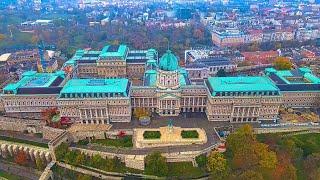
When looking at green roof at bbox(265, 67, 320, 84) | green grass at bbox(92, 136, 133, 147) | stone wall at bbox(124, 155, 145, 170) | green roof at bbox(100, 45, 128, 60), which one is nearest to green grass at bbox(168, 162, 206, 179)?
stone wall at bbox(124, 155, 145, 170)

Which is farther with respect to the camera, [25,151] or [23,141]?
[23,141]

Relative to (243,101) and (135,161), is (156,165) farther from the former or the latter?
(243,101)

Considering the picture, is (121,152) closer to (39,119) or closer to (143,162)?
(143,162)

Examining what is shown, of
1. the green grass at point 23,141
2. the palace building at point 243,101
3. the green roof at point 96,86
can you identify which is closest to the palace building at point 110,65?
the green roof at point 96,86

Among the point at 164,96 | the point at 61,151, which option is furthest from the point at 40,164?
the point at 164,96

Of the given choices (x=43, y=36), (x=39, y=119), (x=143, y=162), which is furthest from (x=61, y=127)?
A: (x=43, y=36)

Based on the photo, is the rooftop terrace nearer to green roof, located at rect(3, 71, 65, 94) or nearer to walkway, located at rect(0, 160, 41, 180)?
green roof, located at rect(3, 71, 65, 94)

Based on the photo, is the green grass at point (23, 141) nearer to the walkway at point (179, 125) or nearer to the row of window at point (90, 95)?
the walkway at point (179, 125)
